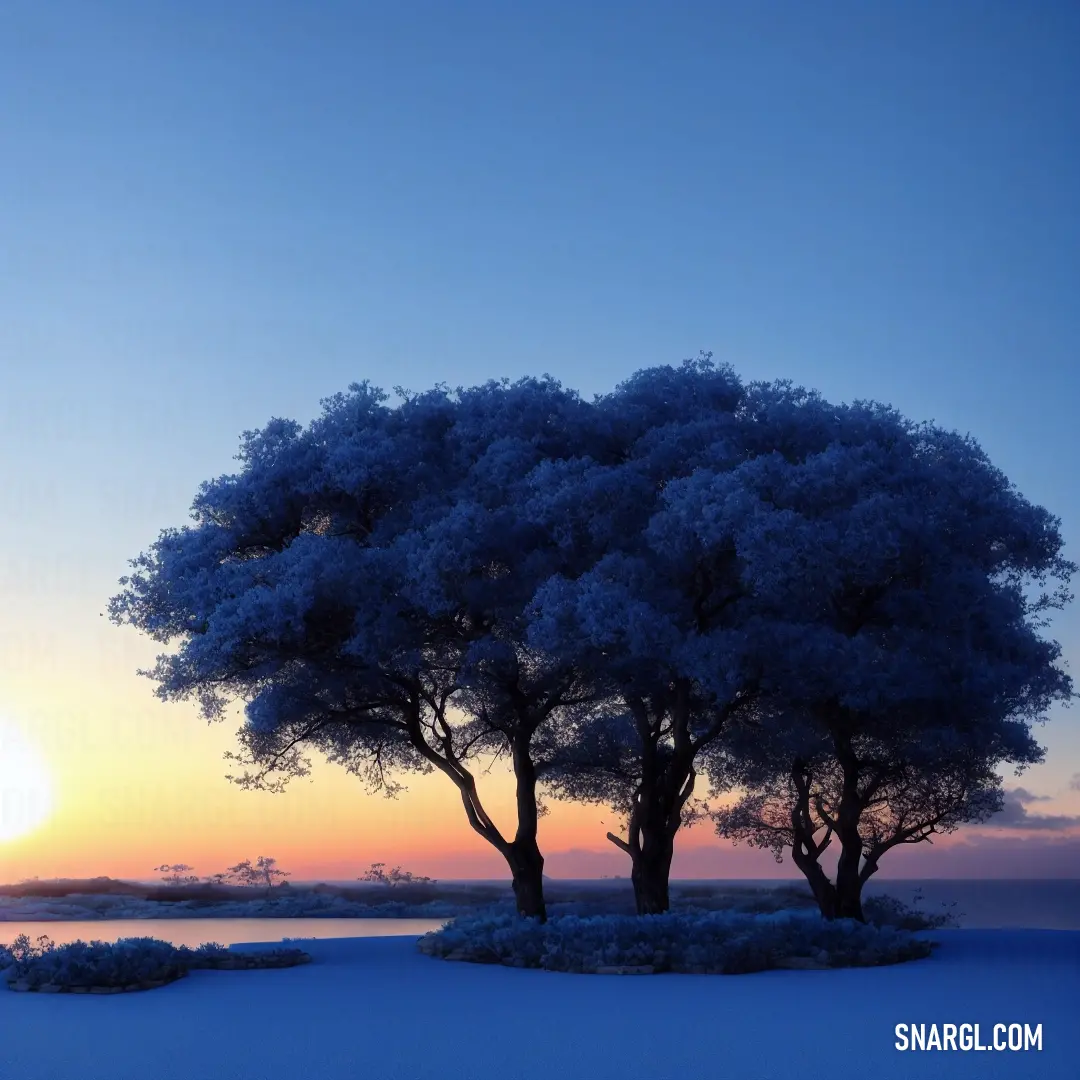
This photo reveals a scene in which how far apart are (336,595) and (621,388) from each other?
8798 millimetres

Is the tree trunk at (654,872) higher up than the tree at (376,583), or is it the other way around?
the tree at (376,583)

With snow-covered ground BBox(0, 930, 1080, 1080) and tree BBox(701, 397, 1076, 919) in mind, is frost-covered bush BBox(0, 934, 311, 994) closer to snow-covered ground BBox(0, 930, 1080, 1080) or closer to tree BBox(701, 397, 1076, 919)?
snow-covered ground BBox(0, 930, 1080, 1080)

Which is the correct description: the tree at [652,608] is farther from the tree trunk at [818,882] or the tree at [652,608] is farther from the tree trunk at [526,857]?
the tree trunk at [818,882]

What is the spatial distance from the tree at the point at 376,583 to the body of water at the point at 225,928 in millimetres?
6671

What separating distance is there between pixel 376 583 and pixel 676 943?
9438mm

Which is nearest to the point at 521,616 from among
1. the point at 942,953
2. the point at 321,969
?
the point at 321,969

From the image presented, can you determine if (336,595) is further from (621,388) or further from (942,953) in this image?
(942,953)

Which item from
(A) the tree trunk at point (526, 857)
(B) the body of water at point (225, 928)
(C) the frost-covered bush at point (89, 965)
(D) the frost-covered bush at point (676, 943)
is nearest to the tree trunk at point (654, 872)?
(A) the tree trunk at point (526, 857)

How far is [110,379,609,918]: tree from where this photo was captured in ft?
83.8

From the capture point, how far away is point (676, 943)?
21891 millimetres

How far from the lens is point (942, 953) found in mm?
26359

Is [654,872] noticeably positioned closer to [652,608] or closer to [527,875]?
[527,875]

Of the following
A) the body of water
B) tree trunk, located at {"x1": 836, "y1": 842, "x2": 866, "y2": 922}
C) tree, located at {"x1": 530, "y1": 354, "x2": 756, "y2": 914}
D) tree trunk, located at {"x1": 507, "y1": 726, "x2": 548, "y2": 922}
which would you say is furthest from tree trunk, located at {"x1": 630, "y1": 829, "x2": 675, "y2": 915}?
the body of water

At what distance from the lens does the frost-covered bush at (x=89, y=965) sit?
18734 millimetres
